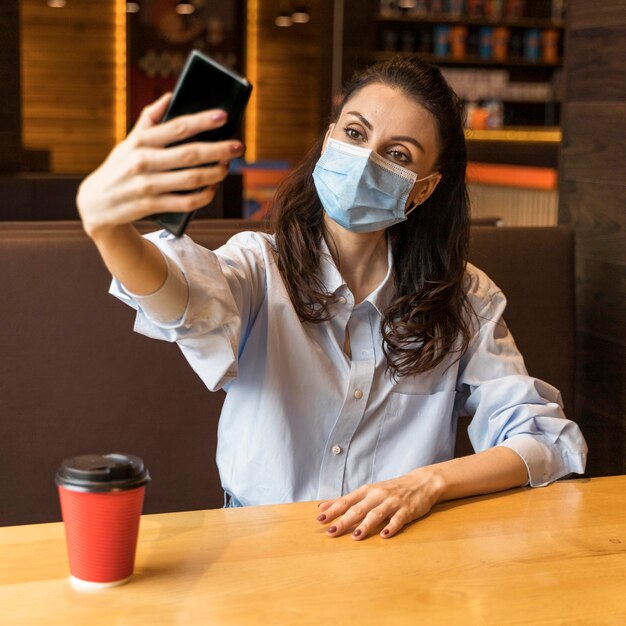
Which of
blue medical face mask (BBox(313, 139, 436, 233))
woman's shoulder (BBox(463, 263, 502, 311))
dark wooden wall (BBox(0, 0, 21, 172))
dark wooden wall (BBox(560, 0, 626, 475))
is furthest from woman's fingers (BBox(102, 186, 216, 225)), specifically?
dark wooden wall (BBox(0, 0, 21, 172))

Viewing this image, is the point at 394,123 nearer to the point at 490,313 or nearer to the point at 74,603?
the point at 490,313

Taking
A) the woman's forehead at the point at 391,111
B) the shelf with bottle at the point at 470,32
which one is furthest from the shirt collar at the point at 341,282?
the shelf with bottle at the point at 470,32

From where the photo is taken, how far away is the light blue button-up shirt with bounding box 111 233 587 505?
1.58 meters

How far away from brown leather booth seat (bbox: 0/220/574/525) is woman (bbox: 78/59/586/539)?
0.41 metres

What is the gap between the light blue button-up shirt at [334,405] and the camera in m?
1.58

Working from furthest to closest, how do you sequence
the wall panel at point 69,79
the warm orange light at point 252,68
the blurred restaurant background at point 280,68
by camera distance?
the warm orange light at point 252,68 < the wall panel at point 69,79 < the blurred restaurant background at point 280,68

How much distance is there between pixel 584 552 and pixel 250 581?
0.44 meters

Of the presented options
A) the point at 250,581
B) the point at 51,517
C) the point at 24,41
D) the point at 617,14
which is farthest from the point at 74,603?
the point at 24,41

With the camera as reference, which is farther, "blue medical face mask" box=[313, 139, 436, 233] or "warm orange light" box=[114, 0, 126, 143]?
"warm orange light" box=[114, 0, 126, 143]

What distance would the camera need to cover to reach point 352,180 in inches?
62.7

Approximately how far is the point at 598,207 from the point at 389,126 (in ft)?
3.08

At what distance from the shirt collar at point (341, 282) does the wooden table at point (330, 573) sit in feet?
1.50

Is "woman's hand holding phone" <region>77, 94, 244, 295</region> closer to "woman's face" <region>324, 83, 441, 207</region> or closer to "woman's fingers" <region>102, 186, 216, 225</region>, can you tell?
"woman's fingers" <region>102, 186, 216, 225</region>

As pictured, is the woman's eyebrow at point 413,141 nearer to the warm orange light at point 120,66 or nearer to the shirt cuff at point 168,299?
the shirt cuff at point 168,299
